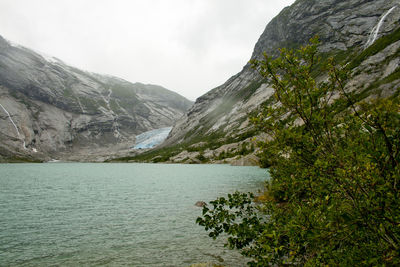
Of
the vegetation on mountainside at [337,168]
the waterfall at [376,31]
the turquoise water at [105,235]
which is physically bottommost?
the turquoise water at [105,235]

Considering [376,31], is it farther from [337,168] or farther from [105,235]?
[337,168]

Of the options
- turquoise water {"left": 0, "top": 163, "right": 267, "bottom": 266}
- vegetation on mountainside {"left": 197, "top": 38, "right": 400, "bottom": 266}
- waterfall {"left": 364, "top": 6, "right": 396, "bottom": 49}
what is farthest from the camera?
waterfall {"left": 364, "top": 6, "right": 396, "bottom": 49}

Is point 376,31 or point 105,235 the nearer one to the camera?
point 105,235

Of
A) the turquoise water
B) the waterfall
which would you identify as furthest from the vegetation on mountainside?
the waterfall

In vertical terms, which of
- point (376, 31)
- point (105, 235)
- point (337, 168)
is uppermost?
point (376, 31)

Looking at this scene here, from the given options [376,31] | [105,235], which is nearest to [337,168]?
[105,235]

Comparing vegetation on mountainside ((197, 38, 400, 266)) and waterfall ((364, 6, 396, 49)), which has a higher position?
waterfall ((364, 6, 396, 49))

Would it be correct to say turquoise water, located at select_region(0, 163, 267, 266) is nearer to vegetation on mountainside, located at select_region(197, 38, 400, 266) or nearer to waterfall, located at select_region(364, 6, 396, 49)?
vegetation on mountainside, located at select_region(197, 38, 400, 266)

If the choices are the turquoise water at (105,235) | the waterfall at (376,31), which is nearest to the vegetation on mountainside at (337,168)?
the turquoise water at (105,235)

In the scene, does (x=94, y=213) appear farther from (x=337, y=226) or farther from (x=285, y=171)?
(x=337, y=226)

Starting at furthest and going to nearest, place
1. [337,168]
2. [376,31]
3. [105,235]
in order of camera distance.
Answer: [376,31] < [105,235] < [337,168]

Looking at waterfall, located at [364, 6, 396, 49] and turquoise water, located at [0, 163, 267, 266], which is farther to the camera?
waterfall, located at [364, 6, 396, 49]

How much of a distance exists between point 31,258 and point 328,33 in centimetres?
23447

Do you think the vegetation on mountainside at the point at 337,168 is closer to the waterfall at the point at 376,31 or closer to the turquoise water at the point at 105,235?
the turquoise water at the point at 105,235
